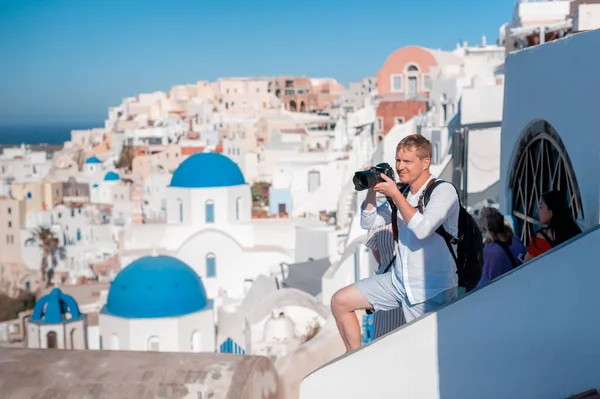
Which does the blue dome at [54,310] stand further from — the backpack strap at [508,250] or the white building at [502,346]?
the white building at [502,346]

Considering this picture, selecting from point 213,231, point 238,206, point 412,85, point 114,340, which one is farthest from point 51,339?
point 412,85

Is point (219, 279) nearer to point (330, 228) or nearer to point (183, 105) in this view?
point (330, 228)

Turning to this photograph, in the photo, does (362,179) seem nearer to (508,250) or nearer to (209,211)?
(508,250)

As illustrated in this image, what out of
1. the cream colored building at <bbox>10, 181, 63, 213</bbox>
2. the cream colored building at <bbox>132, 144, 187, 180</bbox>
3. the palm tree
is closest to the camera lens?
the palm tree

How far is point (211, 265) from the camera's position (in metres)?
21.7

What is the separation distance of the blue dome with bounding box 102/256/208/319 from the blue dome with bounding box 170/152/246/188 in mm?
6373

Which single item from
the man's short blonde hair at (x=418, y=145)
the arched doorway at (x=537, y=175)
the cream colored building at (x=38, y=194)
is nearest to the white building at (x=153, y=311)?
the arched doorway at (x=537, y=175)

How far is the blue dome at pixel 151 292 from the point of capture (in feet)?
48.4

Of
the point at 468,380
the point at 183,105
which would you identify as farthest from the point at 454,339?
the point at 183,105

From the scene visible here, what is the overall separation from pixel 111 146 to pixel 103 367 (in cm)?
6397

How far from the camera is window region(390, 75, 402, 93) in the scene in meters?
33.1

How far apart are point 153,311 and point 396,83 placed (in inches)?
835

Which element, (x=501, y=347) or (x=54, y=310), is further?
(x=54, y=310)

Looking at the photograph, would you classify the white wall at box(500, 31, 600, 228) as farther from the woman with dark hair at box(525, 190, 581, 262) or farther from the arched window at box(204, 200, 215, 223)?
the arched window at box(204, 200, 215, 223)
